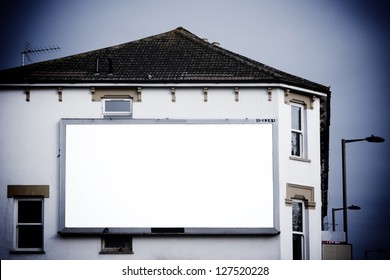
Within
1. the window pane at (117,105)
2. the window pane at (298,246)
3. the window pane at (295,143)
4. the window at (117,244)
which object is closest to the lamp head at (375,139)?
the window pane at (295,143)

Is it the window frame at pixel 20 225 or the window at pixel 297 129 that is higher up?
the window at pixel 297 129

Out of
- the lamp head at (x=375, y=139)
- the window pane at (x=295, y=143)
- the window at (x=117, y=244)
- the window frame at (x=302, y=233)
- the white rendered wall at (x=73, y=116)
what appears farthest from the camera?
the window pane at (x=295, y=143)

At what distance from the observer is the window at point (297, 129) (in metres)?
14.6

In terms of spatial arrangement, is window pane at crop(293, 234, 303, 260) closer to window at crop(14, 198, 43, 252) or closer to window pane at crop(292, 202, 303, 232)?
window pane at crop(292, 202, 303, 232)

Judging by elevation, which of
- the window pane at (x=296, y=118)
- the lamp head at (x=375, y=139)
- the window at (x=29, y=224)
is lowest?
the window at (x=29, y=224)

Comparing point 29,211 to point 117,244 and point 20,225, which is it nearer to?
point 20,225

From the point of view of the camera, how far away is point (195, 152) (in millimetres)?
13602

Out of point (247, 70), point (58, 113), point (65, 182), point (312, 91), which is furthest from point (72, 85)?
point (312, 91)

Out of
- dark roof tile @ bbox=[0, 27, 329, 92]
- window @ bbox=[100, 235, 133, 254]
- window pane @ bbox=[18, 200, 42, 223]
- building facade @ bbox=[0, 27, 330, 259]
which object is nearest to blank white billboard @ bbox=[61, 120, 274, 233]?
building facade @ bbox=[0, 27, 330, 259]

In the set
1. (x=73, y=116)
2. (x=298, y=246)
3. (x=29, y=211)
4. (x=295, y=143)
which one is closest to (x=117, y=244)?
(x=29, y=211)

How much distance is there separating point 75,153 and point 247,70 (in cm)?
283

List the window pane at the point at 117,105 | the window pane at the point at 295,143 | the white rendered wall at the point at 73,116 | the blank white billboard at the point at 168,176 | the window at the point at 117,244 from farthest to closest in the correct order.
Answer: the window pane at the point at 295,143 < the window pane at the point at 117,105 < the white rendered wall at the point at 73,116 < the window at the point at 117,244 < the blank white billboard at the point at 168,176

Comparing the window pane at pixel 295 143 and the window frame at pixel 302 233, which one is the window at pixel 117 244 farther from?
the window pane at pixel 295 143

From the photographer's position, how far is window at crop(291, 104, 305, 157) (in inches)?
575
